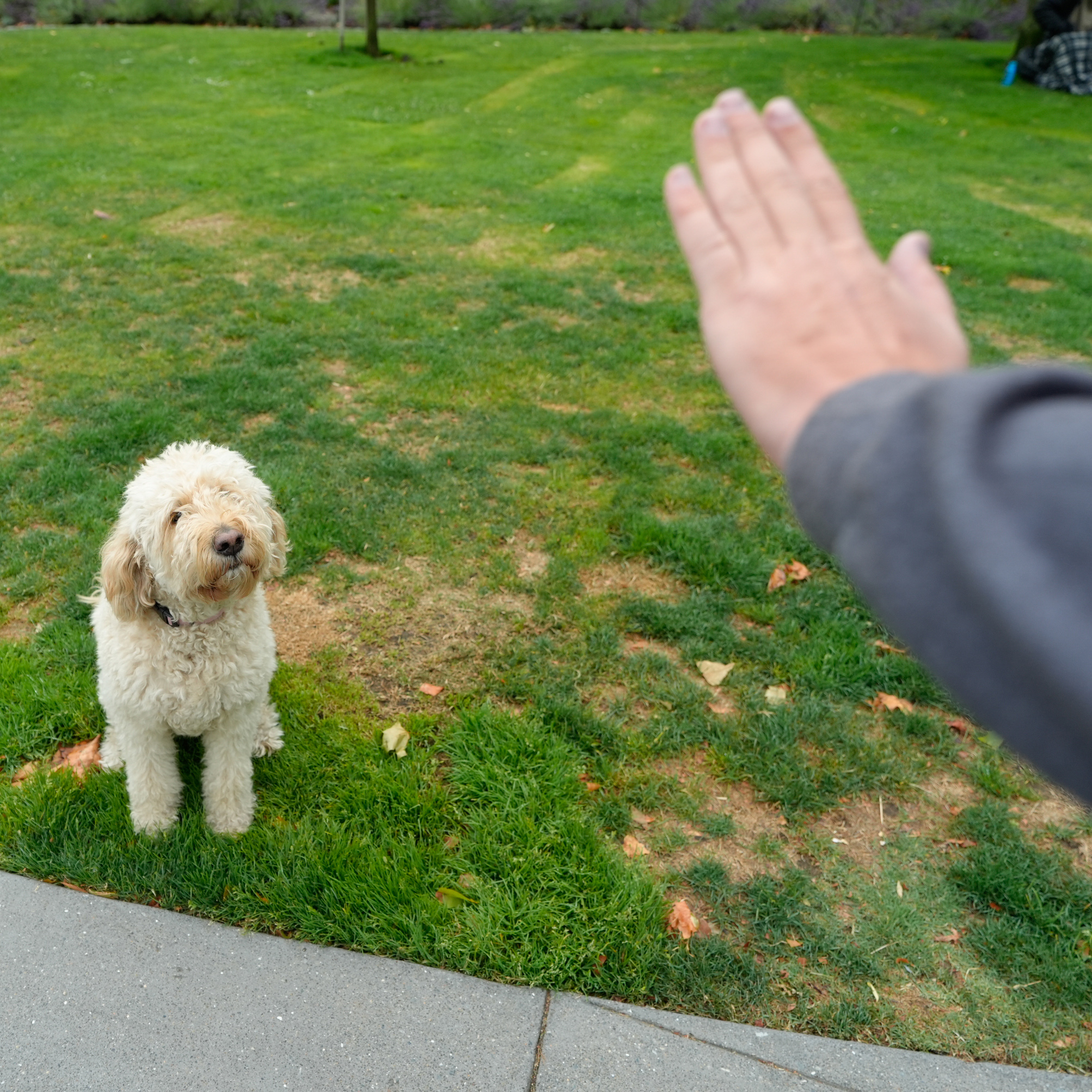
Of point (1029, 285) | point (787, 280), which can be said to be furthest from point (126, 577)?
point (1029, 285)

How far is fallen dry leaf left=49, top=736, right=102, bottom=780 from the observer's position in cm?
315

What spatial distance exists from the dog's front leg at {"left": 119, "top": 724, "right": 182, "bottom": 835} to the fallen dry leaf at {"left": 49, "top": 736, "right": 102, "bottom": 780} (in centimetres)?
26

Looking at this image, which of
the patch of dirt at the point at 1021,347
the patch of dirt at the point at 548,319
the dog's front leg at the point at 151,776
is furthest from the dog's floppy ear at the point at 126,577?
the patch of dirt at the point at 1021,347

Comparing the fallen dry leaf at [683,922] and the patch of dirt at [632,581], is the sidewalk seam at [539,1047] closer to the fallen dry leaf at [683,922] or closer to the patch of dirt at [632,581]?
the fallen dry leaf at [683,922]

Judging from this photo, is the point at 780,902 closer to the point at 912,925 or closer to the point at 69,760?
the point at 912,925

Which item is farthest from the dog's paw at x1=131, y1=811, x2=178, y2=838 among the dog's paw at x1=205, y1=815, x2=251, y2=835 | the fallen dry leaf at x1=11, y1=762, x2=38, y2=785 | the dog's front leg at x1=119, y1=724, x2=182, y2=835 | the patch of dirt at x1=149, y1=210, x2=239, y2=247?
the patch of dirt at x1=149, y1=210, x2=239, y2=247

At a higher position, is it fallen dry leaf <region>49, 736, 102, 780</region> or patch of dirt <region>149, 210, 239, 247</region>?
patch of dirt <region>149, 210, 239, 247</region>

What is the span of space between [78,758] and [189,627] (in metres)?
0.91

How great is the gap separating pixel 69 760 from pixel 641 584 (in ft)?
8.42

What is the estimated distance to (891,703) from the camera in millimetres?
3578

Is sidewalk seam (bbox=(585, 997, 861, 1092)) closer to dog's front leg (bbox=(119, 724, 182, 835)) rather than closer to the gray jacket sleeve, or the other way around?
dog's front leg (bbox=(119, 724, 182, 835))

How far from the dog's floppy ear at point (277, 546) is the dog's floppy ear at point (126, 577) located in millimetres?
381

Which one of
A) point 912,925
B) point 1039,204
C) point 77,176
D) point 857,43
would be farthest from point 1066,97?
point 912,925

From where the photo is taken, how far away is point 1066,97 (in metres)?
16.9
